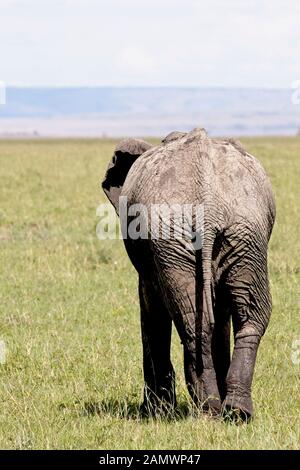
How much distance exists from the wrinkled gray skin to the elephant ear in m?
0.83

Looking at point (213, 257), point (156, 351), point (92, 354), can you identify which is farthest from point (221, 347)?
point (92, 354)

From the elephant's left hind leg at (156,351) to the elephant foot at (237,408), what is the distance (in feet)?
2.40

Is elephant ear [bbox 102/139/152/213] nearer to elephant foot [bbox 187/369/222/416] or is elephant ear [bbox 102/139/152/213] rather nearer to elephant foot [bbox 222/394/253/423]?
elephant foot [bbox 187/369/222/416]

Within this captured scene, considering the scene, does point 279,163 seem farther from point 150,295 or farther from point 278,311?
point 150,295

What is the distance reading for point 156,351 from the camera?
712 cm

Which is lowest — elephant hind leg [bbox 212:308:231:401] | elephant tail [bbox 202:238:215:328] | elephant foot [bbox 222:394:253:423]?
elephant foot [bbox 222:394:253:423]

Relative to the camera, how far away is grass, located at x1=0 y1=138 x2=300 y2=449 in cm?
618

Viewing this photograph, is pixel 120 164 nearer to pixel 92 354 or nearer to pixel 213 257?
pixel 213 257

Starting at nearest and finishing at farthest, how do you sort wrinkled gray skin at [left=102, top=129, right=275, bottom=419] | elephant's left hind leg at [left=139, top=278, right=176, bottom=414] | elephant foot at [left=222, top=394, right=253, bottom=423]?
wrinkled gray skin at [left=102, top=129, right=275, bottom=419] < elephant foot at [left=222, top=394, right=253, bottom=423] < elephant's left hind leg at [left=139, top=278, right=176, bottom=414]

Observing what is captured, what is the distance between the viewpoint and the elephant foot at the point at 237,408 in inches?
244

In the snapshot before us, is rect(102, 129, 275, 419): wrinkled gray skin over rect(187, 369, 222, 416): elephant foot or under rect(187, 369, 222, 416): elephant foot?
over

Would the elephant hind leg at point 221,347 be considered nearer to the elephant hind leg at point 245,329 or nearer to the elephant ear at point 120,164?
the elephant hind leg at point 245,329

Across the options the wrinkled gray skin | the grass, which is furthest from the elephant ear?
the grass
